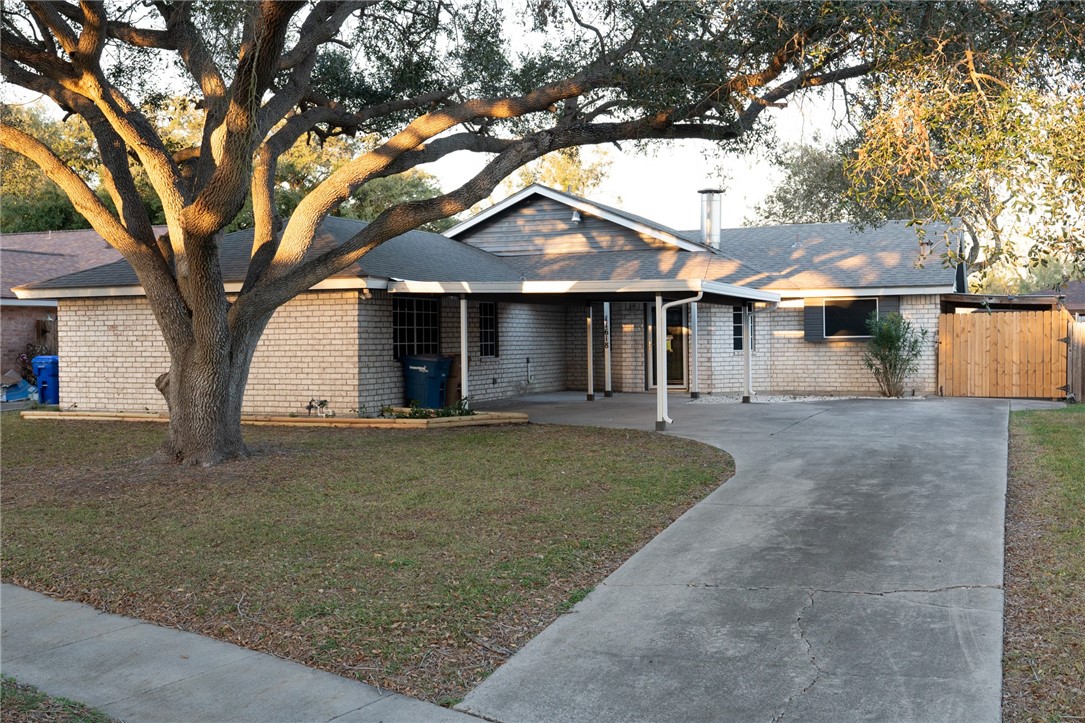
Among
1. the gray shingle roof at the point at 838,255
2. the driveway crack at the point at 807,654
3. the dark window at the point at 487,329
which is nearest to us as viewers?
the driveway crack at the point at 807,654

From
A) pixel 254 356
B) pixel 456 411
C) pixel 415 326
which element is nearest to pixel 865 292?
pixel 415 326

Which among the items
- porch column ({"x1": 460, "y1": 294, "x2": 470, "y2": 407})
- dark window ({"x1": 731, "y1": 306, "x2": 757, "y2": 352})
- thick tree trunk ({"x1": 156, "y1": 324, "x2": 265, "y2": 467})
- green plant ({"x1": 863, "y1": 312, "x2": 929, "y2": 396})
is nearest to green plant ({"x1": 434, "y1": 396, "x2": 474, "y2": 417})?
porch column ({"x1": 460, "y1": 294, "x2": 470, "y2": 407})

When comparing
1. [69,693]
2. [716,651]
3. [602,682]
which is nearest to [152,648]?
[69,693]

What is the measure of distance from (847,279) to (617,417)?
315 inches

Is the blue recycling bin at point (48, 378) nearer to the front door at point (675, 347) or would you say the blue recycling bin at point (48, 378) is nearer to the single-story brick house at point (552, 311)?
the single-story brick house at point (552, 311)

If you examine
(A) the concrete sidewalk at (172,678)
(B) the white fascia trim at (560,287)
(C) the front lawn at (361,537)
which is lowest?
(A) the concrete sidewalk at (172,678)

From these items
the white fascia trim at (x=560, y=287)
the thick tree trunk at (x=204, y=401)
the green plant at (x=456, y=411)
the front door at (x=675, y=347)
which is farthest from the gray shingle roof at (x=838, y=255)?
the thick tree trunk at (x=204, y=401)

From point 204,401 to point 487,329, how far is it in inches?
385

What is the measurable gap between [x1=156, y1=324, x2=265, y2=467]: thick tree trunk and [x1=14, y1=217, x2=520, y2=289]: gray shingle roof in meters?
4.51

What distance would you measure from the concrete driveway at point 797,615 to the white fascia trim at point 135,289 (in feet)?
25.2

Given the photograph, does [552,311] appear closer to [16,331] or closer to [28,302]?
[28,302]

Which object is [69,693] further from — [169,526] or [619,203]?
[619,203]

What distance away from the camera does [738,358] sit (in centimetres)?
2241

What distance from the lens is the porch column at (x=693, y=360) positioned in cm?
2066
